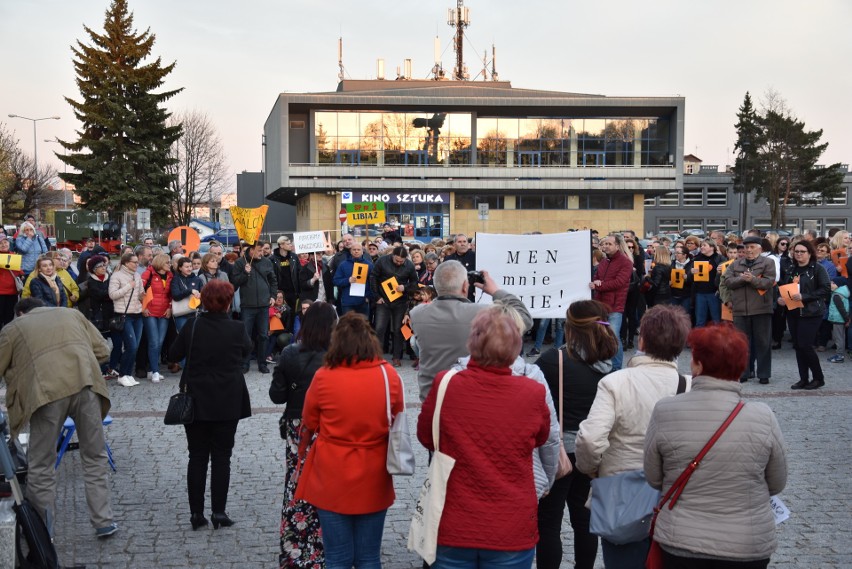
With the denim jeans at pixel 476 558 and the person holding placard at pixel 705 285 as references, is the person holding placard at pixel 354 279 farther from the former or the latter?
the denim jeans at pixel 476 558

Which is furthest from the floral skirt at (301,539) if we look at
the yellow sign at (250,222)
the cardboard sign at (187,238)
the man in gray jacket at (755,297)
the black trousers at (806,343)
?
the cardboard sign at (187,238)

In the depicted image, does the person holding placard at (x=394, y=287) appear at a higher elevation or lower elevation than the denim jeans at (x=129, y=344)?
higher

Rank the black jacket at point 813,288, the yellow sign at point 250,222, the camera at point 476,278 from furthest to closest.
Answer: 1. the yellow sign at point 250,222
2. the black jacket at point 813,288
3. the camera at point 476,278

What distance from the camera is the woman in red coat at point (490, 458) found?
373 cm

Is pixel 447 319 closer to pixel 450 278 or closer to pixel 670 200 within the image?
pixel 450 278

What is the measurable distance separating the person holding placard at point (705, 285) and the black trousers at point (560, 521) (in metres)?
9.81

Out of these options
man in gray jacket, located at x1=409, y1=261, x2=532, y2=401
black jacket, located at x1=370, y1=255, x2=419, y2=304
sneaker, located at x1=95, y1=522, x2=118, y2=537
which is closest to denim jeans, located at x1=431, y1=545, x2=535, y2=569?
man in gray jacket, located at x1=409, y1=261, x2=532, y2=401

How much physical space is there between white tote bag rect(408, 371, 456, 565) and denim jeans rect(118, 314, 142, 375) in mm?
9134

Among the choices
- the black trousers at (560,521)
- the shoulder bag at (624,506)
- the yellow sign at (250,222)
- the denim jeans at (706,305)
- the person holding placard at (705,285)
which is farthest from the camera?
the yellow sign at (250,222)

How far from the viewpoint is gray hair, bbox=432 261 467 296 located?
538 centimetres

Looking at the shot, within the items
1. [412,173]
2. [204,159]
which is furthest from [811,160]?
[204,159]

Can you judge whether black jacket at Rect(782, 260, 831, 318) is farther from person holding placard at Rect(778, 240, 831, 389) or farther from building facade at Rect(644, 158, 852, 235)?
building facade at Rect(644, 158, 852, 235)

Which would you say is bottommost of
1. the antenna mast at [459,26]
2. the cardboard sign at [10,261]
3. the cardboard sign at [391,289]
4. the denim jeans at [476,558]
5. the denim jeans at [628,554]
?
the denim jeans at [628,554]

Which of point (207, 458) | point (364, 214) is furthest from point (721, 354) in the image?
point (364, 214)
